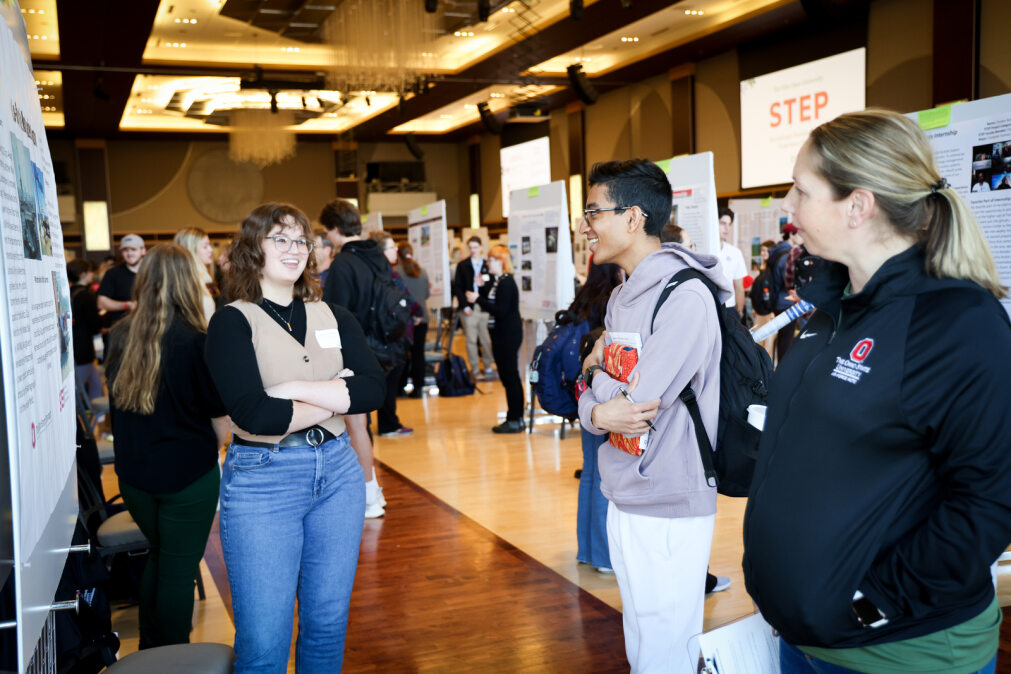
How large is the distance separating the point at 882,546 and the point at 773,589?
0.18 metres

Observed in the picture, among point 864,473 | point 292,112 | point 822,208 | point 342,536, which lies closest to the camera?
point 864,473

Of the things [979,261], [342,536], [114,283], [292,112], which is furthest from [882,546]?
[292,112]

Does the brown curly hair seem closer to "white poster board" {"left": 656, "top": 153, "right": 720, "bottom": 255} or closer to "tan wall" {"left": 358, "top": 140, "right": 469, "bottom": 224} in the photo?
"white poster board" {"left": 656, "top": 153, "right": 720, "bottom": 255}

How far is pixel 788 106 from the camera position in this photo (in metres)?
12.7

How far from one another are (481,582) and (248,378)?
6.77ft

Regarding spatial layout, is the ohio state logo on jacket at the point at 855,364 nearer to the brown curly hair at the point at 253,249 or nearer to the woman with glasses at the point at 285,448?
the woman with glasses at the point at 285,448

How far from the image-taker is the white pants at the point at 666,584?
2.14m

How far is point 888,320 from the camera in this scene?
4.14 ft

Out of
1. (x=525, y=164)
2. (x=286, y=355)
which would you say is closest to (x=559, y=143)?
(x=525, y=164)

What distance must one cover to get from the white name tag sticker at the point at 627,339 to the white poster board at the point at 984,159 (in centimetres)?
171

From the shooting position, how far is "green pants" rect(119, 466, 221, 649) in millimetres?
2926

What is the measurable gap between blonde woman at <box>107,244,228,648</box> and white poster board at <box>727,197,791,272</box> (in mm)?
9559

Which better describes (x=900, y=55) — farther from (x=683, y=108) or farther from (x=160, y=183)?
(x=160, y=183)

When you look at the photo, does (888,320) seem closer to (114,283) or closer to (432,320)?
(114,283)
